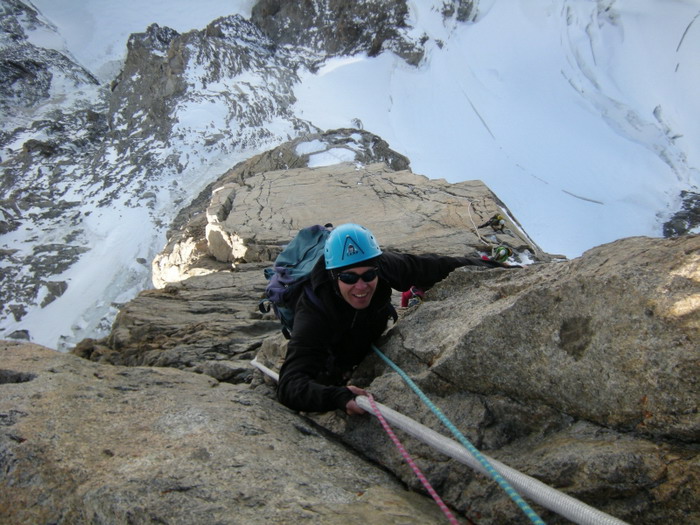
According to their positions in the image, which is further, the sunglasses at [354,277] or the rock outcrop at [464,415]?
the sunglasses at [354,277]

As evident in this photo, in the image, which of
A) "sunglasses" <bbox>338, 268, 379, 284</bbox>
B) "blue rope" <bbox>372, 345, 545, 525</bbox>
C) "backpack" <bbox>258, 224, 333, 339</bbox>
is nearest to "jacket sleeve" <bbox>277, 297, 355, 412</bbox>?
"backpack" <bbox>258, 224, 333, 339</bbox>

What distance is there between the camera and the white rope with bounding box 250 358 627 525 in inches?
52.8

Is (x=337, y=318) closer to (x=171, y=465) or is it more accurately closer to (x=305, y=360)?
(x=305, y=360)

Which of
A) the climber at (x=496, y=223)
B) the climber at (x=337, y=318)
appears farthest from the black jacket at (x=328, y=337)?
the climber at (x=496, y=223)

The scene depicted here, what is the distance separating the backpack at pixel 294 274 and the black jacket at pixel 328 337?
101mm

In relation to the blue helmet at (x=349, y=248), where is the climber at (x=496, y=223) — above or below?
above

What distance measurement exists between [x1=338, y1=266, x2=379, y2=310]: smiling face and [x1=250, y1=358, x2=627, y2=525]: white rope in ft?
2.28

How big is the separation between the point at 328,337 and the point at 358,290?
13.7 inches

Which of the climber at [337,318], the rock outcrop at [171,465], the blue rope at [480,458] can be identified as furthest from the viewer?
the climber at [337,318]

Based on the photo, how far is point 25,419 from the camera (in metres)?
2.05

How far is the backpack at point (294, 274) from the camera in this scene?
304cm

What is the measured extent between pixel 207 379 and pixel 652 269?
313cm

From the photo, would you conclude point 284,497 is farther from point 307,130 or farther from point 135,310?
point 307,130

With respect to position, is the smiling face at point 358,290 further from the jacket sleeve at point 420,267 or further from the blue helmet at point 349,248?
the jacket sleeve at point 420,267
